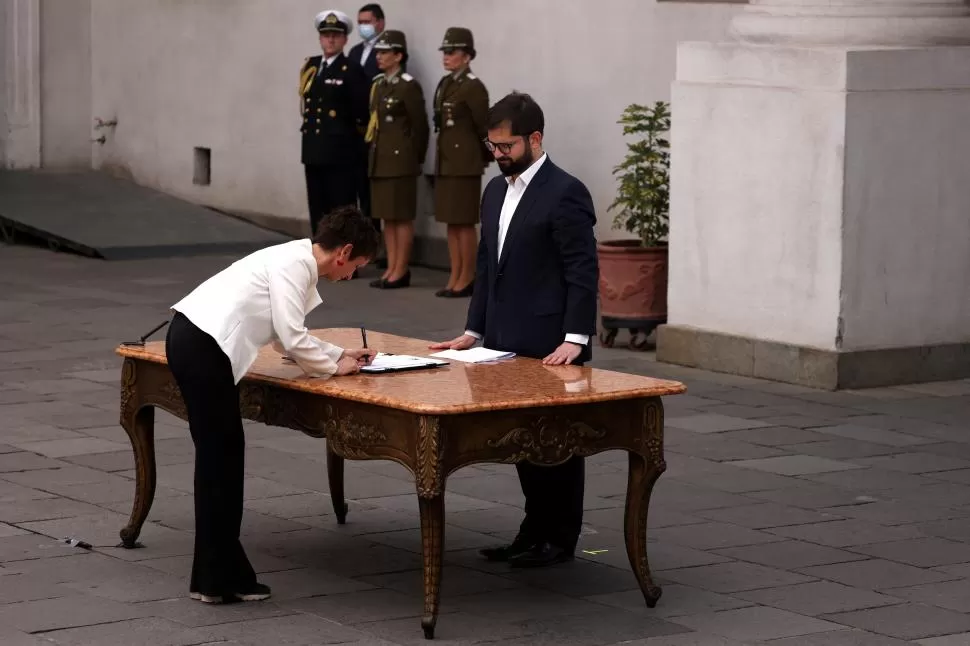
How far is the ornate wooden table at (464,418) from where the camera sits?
6023mm

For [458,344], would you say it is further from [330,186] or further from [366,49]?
[366,49]

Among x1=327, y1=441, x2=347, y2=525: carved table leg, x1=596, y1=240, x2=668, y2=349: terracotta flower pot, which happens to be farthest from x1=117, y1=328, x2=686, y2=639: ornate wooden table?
x1=596, y1=240, x2=668, y2=349: terracotta flower pot

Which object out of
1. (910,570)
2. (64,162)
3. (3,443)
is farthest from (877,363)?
(64,162)

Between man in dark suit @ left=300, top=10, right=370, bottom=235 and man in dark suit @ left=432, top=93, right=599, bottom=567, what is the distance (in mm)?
8891

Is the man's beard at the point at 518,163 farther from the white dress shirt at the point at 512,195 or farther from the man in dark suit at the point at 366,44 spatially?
the man in dark suit at the point at 366,44

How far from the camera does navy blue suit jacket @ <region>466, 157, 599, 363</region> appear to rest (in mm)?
6992

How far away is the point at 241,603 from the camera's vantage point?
6.45 m

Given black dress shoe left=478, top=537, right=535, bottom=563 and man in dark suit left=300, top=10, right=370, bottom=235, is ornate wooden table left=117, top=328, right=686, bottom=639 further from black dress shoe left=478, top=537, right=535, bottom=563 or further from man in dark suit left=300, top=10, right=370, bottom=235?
man in dark suit left=300, top=10, right=370, bottom=235

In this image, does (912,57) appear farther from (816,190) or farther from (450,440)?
(450,440)

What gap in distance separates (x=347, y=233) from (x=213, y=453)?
855 mm

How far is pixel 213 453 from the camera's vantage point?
6.47 m

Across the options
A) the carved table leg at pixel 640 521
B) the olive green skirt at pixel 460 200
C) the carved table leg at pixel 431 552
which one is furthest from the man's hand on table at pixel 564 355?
the olive green skirt at pixel 460 200

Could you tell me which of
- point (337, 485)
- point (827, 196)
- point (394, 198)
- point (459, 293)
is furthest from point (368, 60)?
point (337, 485)

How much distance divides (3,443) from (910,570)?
14.5 feet
